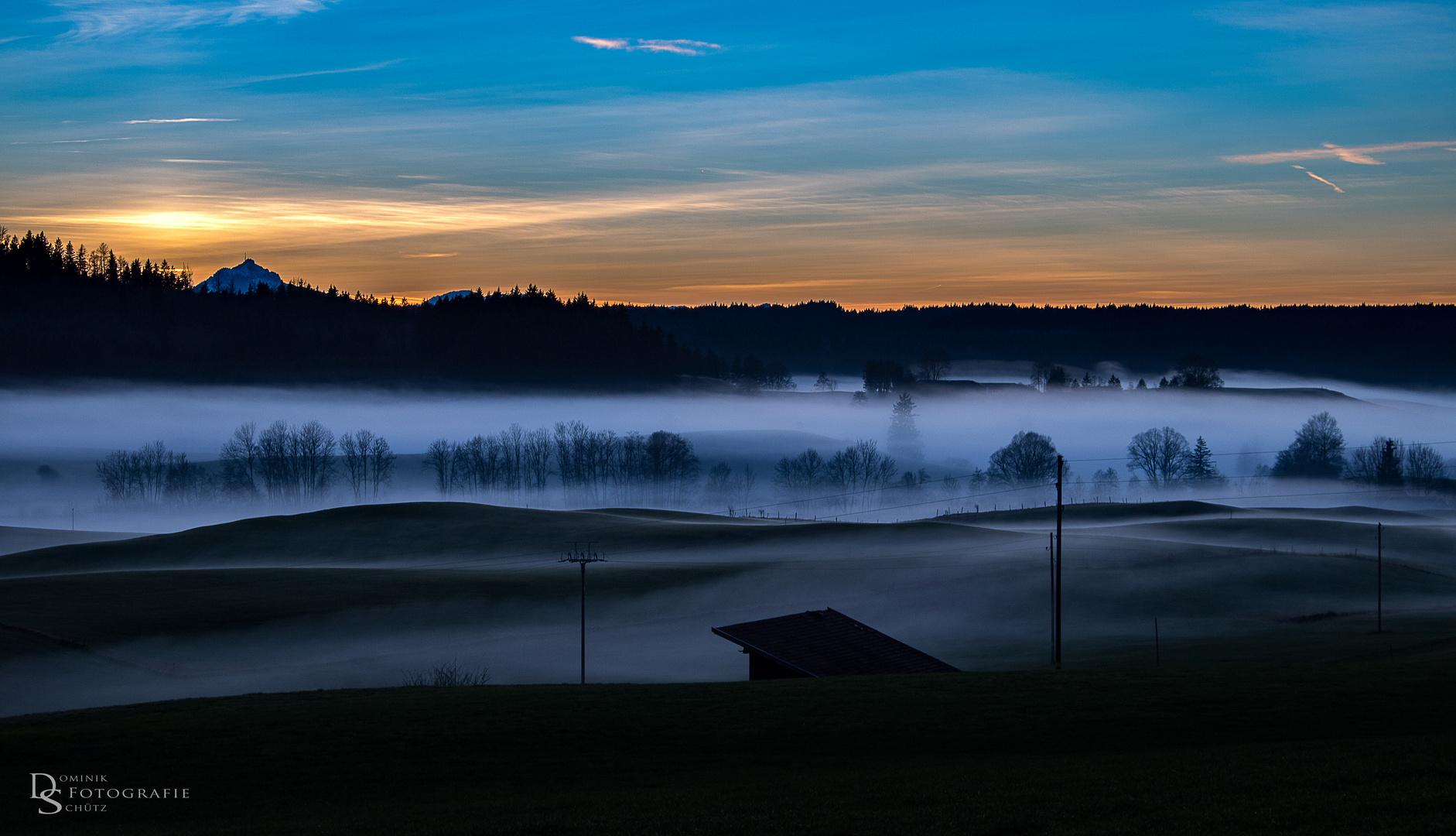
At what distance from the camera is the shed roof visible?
152 ft

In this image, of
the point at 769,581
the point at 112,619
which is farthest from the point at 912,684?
the point at 112,619

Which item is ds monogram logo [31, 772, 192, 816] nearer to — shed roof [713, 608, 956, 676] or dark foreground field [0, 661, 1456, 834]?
dark foreground field [0, 661, 1456, 834]

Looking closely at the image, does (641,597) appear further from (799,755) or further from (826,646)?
(799,755)

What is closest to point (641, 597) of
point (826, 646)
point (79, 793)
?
point (826, 646)

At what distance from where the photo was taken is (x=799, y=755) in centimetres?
2809

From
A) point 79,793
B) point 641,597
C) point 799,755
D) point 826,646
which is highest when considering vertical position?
Result: point 79,793

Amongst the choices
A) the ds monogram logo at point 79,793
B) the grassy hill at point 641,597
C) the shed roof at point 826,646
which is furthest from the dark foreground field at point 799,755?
the grassy hill at point 641,597

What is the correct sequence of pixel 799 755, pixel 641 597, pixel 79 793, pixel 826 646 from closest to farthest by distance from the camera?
pixel 79 793, pixel 799 755, pixel 826 646, pixel 641 597

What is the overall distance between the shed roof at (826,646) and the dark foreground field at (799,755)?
637cm

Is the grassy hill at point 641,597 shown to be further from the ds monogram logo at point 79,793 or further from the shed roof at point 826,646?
the ds monogram logo at point 79,793

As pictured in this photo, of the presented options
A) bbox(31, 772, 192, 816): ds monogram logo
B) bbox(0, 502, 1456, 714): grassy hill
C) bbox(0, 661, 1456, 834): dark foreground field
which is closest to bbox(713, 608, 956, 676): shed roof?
bbox(0, 661, 1456, 834): dark foreground field

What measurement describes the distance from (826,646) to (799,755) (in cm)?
2065

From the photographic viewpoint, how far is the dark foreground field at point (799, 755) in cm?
2005

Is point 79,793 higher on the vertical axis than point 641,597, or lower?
higher
